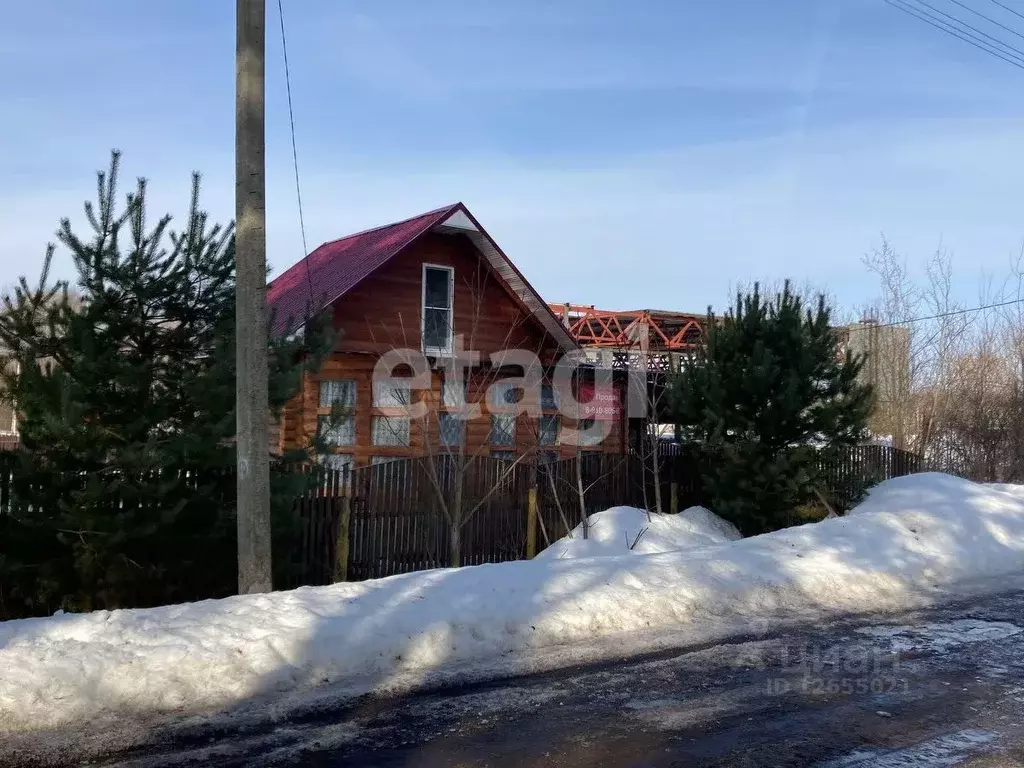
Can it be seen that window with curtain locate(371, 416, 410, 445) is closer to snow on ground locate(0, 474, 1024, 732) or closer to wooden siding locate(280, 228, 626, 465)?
wooden siding locate(280, 228, 626, 465)

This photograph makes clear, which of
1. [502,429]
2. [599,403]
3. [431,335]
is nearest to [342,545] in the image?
[431,335]

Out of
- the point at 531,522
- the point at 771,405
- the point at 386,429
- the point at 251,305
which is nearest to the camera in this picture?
the point at 251,305

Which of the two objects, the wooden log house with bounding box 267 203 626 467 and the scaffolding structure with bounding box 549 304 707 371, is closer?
the wooden log house with bounding box 267 203 626 467

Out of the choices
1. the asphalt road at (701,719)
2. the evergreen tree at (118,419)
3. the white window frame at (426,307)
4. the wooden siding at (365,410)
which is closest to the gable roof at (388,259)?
the white window frame at (426,307)

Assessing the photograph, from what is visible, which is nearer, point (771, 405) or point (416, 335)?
point (771, 405)

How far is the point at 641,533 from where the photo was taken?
14586mm


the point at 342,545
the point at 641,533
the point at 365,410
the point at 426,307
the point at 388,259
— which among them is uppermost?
the point at 388,259

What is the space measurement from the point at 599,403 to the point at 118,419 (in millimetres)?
13658

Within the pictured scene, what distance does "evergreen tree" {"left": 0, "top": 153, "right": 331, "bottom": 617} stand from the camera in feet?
29.4

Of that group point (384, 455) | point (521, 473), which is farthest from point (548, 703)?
point (384, 455)

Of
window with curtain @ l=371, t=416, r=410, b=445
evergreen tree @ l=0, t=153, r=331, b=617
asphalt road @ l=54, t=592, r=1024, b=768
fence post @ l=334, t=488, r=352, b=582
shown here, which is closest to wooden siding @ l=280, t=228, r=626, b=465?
window with curtain @ l=371, t=416, r=410, b=445

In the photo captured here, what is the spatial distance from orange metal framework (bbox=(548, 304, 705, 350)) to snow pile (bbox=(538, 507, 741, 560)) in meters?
12.6

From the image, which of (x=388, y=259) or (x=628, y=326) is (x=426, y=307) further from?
(x=628, y=326)

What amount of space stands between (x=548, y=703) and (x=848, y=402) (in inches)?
437
